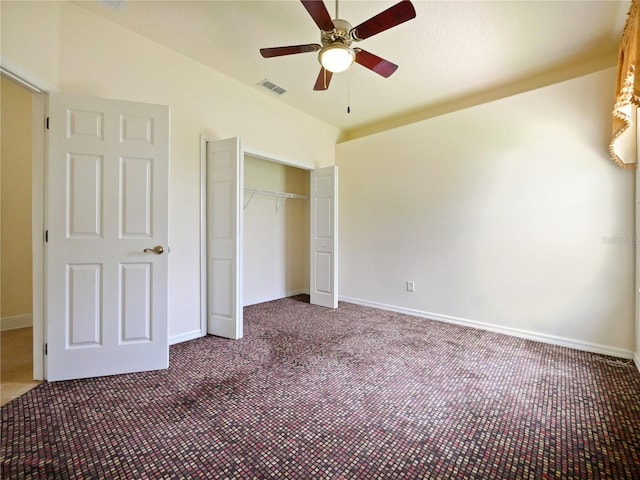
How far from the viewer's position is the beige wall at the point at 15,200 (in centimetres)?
329

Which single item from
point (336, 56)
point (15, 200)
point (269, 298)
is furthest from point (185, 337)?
point (336, 56)

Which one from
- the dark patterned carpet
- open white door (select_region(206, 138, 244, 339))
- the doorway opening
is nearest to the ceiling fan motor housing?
open white door (select_region(206, 138, 244, 339))

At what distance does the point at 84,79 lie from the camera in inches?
93.4

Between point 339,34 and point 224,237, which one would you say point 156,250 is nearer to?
point 224,237

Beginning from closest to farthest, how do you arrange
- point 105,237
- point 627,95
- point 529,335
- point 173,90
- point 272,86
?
point 627,95
point 105,237
point 173,90
point 529,335
point 272,86

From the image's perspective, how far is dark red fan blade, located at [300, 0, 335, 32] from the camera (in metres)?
1.74

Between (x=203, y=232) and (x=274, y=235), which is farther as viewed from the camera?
(x=274, y=235)

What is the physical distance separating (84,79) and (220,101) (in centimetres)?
124

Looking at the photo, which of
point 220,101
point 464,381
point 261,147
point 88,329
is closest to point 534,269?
point 464,381

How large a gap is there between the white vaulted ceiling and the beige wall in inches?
78.9

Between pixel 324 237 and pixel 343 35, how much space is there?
2.70 m

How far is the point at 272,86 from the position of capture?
3.52 meters

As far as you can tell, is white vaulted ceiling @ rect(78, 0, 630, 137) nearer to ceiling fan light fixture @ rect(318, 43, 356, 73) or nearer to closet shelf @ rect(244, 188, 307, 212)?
ceiling fan light fixture @ rect(318, 43, 356, 73)

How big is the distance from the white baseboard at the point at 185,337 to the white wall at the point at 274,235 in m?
1.37
